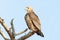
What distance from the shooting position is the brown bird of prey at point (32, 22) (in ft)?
20.5

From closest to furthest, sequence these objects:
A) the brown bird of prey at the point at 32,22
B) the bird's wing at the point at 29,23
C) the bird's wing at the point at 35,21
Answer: the brown bird of prey at the point at 32,22, the bird's wing at the point at 29,23, the bird's wing at the point at 35,21

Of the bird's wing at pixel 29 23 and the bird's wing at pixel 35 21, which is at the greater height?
the bird's wing at pixel 29 23

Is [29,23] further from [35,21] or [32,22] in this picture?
[35,21]

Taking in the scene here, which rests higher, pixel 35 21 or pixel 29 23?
pixel 29 23

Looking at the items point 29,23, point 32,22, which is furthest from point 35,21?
point 29,23

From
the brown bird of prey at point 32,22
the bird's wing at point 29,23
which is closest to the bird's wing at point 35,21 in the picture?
the brown bird of prey at point 32,22

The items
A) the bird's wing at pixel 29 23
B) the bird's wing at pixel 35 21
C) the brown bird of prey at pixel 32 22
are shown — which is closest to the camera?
the brown bird of prey at pixel 32 22

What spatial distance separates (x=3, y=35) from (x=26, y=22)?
1.00 meters

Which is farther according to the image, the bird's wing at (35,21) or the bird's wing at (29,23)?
the bird's wing at (35,21)

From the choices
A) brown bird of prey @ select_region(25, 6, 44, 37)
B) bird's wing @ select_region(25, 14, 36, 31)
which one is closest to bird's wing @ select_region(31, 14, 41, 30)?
brown bird of prey @ select_region(25, 6, 44, 37)

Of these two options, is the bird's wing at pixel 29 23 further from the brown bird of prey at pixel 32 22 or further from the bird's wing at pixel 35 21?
the bird's wing at pixel 35 21

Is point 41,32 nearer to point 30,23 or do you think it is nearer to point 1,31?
point 30,23

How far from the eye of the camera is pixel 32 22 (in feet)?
21.7

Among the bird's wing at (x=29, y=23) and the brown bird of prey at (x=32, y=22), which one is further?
the bird's wing at (x=29, y=23)
